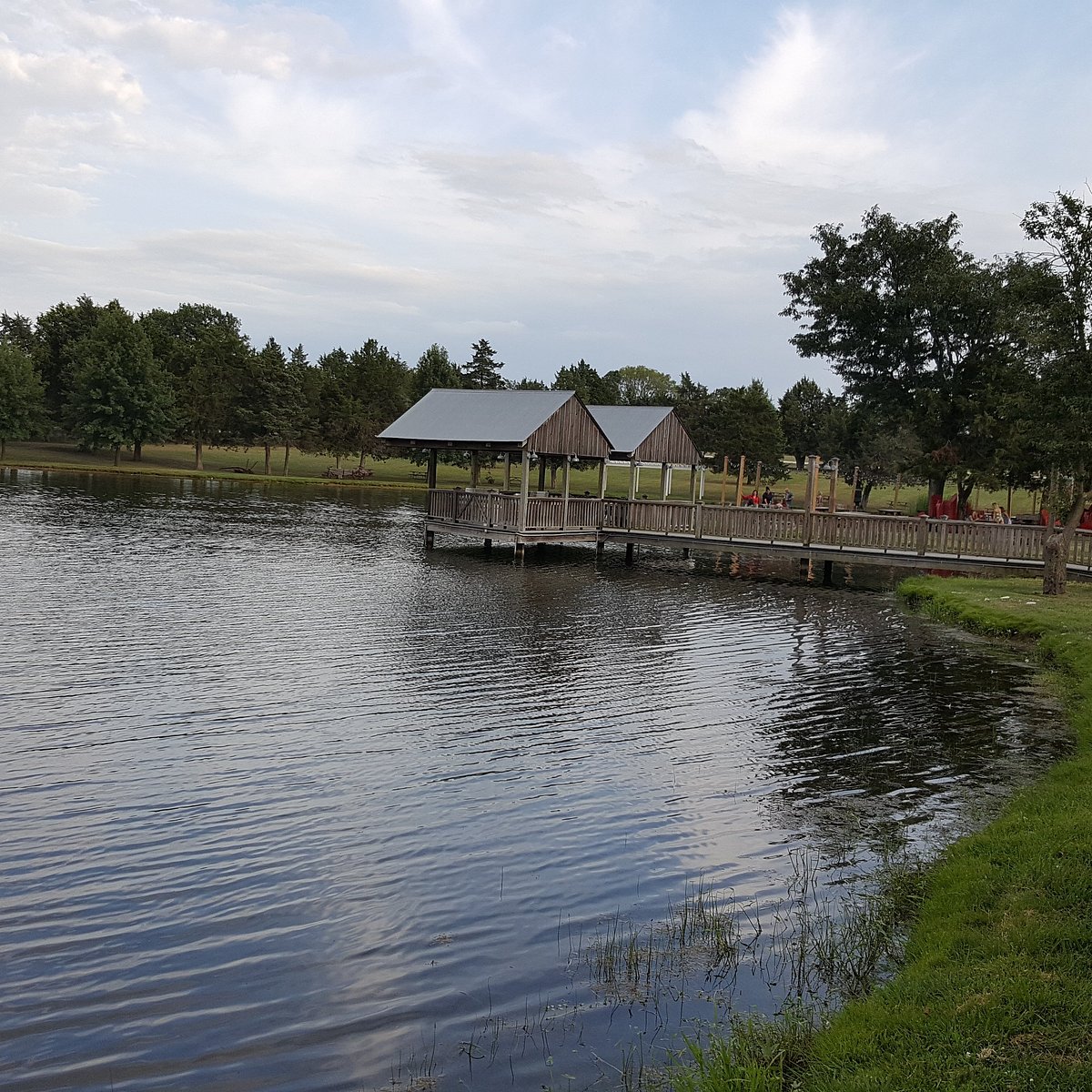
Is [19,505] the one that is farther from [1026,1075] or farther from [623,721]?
[1026,1075]

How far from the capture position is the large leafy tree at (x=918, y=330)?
4044cm

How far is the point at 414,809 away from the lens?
32.9 feet

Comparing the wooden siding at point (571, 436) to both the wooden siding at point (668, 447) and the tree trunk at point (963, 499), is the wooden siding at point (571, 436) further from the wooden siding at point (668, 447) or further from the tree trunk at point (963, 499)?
the tree trunk at point (963, 499)

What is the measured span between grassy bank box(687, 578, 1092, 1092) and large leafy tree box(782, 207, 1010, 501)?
32.6 meters

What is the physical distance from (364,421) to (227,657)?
72.5 m

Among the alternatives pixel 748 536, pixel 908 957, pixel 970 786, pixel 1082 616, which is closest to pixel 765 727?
pixel 970 786

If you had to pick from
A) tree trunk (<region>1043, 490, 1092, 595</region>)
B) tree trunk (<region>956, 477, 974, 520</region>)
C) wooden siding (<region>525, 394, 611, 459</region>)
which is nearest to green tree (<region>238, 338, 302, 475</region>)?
wooden siding (<region>525, 394, 611, 459</region>)

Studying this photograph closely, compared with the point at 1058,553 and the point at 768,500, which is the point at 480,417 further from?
the point at 768,500

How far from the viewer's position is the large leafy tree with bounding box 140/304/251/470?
84562mm

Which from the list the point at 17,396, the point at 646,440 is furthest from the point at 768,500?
the point at 17,396

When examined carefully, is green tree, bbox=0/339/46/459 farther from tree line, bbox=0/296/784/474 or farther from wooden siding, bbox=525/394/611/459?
wooden siding, bbox=525/394/611/459

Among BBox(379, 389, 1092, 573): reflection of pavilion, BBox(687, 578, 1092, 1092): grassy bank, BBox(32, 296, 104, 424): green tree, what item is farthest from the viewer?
BBox(32, 296, 104, 424): green tree

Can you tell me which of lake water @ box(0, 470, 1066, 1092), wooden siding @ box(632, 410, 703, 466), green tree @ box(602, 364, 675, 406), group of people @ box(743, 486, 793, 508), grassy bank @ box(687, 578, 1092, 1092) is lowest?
lake water @ box(0, 470, 1066, 1092)

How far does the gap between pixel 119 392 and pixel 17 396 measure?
7107 millimetres
